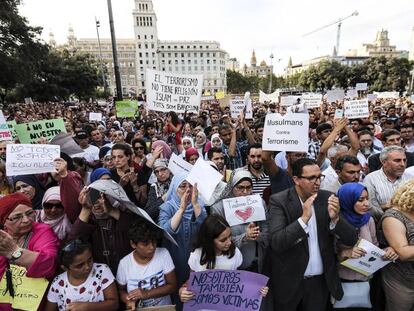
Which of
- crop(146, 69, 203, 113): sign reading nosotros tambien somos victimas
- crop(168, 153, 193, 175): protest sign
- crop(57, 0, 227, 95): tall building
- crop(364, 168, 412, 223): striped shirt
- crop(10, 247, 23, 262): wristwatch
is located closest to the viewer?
crop(10, 247, 23, 262): wristwatch

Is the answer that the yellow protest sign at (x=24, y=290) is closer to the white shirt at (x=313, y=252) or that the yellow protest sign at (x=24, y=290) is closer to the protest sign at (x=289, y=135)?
the white shirt at (x=313, y=252)

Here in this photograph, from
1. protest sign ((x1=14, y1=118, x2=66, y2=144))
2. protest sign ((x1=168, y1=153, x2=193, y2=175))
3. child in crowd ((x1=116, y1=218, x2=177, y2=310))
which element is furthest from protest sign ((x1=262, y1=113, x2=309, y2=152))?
protest sign ((x1=14, y1=118, x2=66, y2=144))

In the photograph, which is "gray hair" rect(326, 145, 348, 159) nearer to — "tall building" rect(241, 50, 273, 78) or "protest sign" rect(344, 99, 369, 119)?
"protest sign" rect(344, 99, 369, 119)

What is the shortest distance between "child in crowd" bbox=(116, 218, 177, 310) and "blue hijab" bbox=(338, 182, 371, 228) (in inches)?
59.4

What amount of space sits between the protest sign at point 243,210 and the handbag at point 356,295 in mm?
925

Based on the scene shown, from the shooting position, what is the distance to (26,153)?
3076 millimetres

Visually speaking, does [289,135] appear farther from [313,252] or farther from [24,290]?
[24,290]

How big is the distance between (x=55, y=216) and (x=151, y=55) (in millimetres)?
114740

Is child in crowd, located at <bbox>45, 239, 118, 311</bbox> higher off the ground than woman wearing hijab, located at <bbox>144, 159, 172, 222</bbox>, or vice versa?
woman wearing hijab, located at <bbox>144, 159, 172, 222</bbox>

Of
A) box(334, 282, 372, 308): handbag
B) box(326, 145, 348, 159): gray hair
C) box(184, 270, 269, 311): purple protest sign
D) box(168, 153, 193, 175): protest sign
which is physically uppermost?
box(168, 153, 193, 175): protest sign

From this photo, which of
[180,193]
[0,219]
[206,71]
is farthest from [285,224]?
[206,71]

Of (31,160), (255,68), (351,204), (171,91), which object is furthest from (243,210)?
(255,68)

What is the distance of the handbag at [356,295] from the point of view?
250 centimetres

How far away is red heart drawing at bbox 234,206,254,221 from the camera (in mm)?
2570
